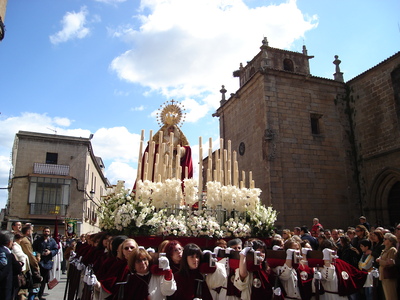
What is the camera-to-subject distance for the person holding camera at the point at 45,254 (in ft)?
24.9

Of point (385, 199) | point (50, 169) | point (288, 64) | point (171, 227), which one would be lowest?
point (171, 227)

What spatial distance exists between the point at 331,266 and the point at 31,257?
5.54 meters

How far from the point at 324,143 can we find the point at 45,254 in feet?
40.6

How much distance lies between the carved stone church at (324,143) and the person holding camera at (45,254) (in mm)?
8396

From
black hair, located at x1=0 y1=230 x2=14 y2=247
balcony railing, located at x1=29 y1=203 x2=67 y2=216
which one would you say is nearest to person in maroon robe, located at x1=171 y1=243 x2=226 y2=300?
black hair, located at x1=0 y1=230 x2=14 y2=247

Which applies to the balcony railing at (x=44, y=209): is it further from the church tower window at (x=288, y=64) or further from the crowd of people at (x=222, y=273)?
the crowd of people at (x=222, y=273)

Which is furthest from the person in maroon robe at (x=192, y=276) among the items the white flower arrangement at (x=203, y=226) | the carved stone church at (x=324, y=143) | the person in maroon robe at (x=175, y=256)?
the carved stone church at (x=324, y=143)

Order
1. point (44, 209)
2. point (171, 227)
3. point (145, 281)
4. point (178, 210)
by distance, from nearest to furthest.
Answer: point (145, 281)
point (171, 227)
point (178, 210)
point (44, 209)

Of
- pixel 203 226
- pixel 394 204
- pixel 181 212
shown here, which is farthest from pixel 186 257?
pixel 394 204

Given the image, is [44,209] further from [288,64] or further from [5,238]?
[5,238]

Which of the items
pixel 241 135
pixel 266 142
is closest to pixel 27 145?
pixel 241 135

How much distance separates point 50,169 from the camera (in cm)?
2281

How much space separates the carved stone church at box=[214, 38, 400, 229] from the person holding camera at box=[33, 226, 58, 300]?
8396 mm

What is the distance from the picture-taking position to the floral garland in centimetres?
585
